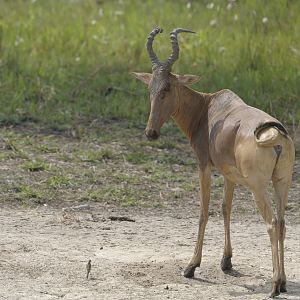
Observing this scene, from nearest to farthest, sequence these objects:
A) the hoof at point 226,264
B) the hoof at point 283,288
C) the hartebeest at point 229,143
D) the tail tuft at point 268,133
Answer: the tail tuft at point 268,133, the hartebeest at point 229,143, the hoof at point 283,288, the hoof at point 226,264

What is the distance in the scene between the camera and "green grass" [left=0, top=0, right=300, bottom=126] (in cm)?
1348

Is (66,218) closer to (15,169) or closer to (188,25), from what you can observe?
(15,169)

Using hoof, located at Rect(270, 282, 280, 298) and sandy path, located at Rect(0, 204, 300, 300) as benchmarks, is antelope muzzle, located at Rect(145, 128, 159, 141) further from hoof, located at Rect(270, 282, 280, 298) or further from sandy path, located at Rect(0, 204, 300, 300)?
hoof, located at Rect(270, 282, 280, 298)

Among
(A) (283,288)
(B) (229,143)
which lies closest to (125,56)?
(B) (229,143)

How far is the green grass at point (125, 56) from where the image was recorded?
13.5 meters

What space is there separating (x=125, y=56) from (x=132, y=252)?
657 cm

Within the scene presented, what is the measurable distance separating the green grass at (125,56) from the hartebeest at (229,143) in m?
4.32

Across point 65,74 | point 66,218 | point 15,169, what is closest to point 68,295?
point 66,218

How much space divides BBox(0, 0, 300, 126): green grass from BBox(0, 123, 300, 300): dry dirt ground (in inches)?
97.1

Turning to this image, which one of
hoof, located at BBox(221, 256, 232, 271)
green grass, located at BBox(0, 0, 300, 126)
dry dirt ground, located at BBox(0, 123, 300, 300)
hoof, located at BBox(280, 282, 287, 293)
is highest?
green grass, located at BBox(0, 0, 300, 126)

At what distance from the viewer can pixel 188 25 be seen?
16375 mm

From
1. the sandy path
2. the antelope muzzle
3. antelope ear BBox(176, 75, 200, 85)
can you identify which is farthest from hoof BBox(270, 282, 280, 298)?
antelope ear BBox(176, 75, 200, 85)

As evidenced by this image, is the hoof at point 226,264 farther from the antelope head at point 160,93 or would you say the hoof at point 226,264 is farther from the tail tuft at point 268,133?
the tail tuft at point 268,133

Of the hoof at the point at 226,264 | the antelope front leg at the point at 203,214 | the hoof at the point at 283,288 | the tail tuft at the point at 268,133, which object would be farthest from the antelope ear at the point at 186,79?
the hoof at the point at 283,288
